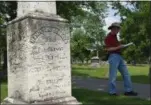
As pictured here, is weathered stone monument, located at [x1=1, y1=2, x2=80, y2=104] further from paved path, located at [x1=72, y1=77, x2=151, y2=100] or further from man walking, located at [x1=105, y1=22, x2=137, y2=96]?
paved path, located at [x1=72, y1=77, x2=151, y2=100]

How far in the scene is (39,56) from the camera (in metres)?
6.33

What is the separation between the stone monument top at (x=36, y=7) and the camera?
664 centimetres

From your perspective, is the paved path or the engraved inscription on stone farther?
the paved path

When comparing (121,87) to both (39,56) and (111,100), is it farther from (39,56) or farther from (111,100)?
(39,56)

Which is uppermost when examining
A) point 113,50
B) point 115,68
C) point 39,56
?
point 113,50

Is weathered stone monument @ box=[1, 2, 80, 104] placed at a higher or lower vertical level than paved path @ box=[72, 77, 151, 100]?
higher

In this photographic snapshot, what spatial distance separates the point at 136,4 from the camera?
24.3 metres

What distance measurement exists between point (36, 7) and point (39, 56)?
934 mm

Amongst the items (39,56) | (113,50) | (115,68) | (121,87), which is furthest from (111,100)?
(121,87)

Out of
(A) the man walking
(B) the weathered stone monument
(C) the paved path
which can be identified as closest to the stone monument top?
(B) the weathered stone monument

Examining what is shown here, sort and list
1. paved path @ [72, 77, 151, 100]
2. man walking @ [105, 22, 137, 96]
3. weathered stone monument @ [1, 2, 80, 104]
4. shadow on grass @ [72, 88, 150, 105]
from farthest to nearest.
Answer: paved path @ [72, 77, 151, 100], man walking @ [105, 22, 137, 96], shadow on grass @ [72, 88, 150, 105], weathered stone monument @ [1, 2, 80, 104]

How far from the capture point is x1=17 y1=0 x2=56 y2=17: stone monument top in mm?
6645

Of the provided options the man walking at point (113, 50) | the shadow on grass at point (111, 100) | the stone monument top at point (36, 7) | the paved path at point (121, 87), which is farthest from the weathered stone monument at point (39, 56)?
the paved path at point (121, 87)

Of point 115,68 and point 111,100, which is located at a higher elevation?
point 115,68
